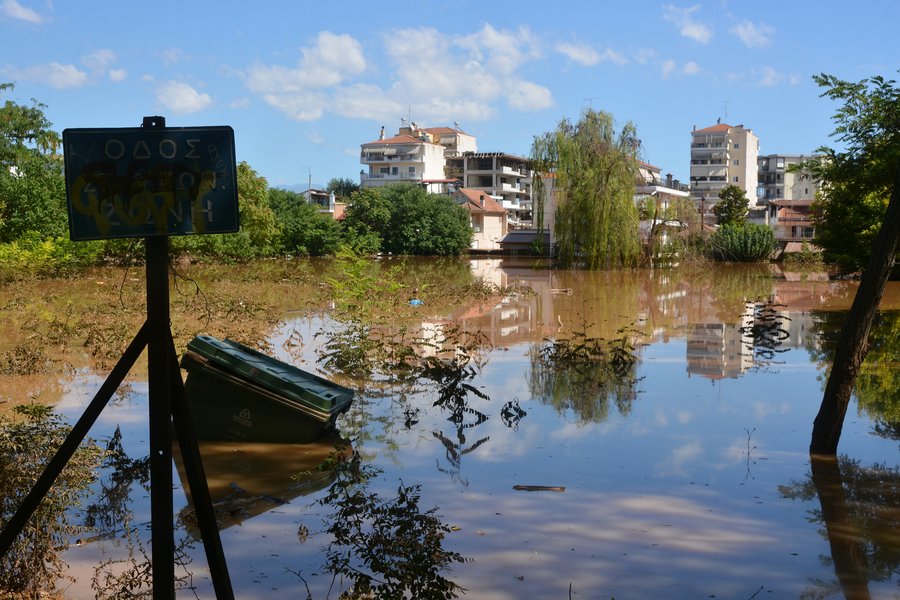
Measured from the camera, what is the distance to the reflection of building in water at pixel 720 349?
13203 millimetres

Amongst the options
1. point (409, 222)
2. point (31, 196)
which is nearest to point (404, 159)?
point (409, 222)

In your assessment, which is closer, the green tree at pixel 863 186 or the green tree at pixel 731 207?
the green tree at pixel 863 186

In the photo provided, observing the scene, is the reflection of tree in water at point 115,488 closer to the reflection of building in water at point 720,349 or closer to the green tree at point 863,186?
the green tree at point 863,186

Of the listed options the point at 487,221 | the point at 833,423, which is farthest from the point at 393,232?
the point at 833,423

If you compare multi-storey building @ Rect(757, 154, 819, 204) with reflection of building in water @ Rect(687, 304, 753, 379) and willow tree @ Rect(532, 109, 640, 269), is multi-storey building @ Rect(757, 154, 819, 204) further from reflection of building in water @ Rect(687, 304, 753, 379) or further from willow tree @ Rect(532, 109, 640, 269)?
reflection of building in water @ Rect(687, 304, 753, 379)

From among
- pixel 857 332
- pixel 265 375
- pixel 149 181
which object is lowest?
pixel 265 375

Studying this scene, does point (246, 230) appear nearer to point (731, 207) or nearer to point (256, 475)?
point (256, 475)

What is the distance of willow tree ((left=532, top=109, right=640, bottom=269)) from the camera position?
3634cm

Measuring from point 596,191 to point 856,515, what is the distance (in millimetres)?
30321

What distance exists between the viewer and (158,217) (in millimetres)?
3711

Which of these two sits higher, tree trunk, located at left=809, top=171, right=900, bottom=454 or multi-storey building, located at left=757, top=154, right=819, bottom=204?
multi-storey building, located at left=757, top=154, right=819, bottom=204

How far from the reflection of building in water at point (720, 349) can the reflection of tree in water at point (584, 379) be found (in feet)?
3.31

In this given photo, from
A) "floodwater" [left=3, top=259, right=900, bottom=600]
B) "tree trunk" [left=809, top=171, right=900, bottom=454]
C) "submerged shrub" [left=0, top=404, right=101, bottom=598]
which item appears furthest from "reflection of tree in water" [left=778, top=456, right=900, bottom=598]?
"submerged shrub" [left=0, top=404, right=101, bottom=598]

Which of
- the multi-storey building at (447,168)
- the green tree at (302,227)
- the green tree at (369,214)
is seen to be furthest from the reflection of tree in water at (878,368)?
the multi-storey building at (447,168)
